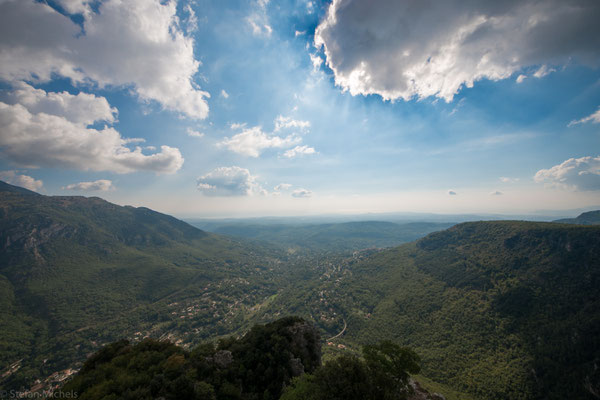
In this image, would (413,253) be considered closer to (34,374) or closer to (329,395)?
(329,395)

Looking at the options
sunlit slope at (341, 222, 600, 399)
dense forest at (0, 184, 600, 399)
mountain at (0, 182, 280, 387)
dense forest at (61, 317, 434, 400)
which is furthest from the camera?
mountain at (0, 182, 280, 387)

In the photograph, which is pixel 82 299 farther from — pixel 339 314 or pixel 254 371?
pixel 254 371

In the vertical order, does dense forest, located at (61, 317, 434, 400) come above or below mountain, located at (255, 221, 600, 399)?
above

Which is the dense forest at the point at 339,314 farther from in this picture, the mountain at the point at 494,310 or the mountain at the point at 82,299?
the mountain at the point at 82,299

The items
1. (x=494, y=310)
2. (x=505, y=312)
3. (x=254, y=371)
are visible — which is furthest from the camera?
(x=494, y=310)

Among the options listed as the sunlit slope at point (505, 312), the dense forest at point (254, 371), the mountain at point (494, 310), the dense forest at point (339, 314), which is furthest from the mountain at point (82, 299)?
the sunlit slope at point (505, 312)

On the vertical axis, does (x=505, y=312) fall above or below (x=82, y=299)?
above

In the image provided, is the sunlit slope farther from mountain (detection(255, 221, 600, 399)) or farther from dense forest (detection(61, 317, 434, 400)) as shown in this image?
dense forest (detection(61, 317, 434, 400))

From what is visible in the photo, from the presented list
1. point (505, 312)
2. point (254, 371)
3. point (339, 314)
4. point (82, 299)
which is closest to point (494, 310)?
point (505, 312)

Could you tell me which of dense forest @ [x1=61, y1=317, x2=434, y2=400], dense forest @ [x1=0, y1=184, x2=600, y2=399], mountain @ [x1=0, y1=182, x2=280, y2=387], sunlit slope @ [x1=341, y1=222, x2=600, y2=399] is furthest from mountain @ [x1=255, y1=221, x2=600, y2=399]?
dense forest @ [x1=61, y1=317, x2=434, y2=400]
